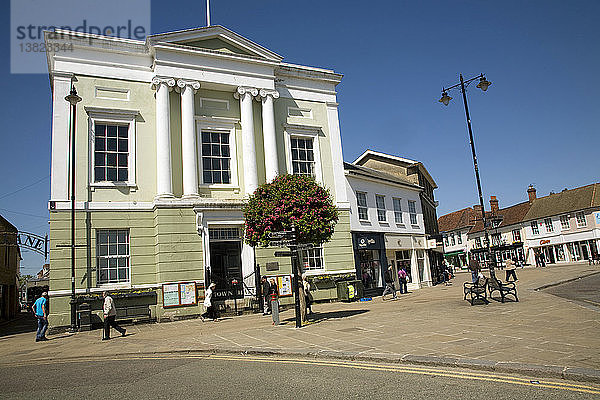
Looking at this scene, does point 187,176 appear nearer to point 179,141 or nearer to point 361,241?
point 179,141

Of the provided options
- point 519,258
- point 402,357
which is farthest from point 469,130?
point 519,258

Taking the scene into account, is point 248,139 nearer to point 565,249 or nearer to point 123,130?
point 123,130

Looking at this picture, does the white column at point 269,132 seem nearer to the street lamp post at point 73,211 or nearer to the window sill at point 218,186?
the window sill at point 218,186

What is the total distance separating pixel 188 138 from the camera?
20.7 metres

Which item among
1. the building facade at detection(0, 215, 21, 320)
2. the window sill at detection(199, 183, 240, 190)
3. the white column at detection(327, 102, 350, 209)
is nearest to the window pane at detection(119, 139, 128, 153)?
the window sill at detection(199, 183, 240, 190)

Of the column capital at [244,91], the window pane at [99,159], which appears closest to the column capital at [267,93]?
the column capital at [244,91]

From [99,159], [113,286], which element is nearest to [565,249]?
[113,286]

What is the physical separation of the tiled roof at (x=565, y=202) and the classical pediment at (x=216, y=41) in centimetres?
4606

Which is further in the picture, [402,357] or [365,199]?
[365,199]

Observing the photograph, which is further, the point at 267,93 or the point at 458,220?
the point at 458,220

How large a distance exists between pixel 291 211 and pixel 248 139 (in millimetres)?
8657

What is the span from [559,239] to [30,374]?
60024mm

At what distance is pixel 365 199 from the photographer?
28.2 metres

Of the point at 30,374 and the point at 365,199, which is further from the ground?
the point at 365,199
